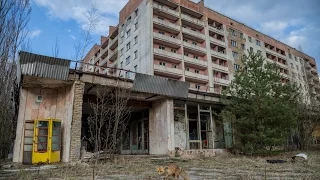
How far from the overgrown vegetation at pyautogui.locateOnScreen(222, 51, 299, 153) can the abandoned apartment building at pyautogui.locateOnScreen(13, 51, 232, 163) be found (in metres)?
1.89

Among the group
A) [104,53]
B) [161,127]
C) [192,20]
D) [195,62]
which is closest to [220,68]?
[195,62]

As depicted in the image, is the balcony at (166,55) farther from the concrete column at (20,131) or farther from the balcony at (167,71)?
the concrete column at (20,131)

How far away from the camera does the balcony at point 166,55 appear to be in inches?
1262

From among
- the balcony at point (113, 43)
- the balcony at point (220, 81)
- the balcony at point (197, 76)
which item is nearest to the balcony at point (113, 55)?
the balcony at point (113, 43)

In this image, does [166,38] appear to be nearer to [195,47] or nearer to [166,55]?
[166,55]

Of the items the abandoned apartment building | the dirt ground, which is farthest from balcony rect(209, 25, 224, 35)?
the dirt ground

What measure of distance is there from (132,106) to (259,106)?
7753mm

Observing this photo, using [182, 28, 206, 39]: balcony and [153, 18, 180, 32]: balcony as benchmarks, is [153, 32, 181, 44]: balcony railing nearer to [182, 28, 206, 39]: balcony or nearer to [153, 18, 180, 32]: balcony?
[153, 18, 180, 32]: balcony

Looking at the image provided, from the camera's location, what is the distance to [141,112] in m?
18.9

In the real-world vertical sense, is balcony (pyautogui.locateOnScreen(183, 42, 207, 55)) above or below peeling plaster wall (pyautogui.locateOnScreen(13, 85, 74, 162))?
above

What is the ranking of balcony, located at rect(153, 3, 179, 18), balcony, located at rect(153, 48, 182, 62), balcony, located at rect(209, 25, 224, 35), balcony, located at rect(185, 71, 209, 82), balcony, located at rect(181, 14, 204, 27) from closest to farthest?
balcony, located at rect(153, 48, 182, 62), balcony, located at rect(185, 71, 209, 82), balcony, located at rect(153, 3, 179, 18), balcony, located at rect(181, 14, 204, 27), balcony, located at rect(209, 25, 224, 35)

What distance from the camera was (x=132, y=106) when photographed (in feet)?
53.6

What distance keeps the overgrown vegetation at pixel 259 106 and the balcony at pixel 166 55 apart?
1692cm

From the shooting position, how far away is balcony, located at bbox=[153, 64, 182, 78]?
31438 mm
